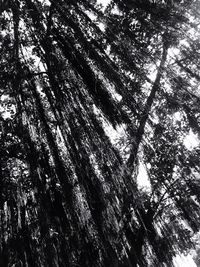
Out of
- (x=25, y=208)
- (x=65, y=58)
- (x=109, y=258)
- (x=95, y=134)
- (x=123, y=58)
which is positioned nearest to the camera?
(x=109, y=258)

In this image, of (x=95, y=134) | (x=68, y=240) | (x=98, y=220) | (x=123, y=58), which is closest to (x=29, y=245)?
(x=68, y=240)

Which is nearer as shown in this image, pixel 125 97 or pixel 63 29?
pixel 125 97

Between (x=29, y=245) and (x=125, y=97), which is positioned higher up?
(x=125, y=97)

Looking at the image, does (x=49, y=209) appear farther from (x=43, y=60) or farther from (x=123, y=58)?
(x=123, y=58)

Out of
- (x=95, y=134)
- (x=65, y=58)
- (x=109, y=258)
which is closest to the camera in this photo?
(x=109, y=258)

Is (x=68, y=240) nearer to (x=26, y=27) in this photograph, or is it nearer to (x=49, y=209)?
(x=49, y=209)

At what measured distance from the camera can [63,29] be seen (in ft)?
8.23

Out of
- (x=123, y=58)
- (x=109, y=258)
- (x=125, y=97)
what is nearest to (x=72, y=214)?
(x=109, y=258)

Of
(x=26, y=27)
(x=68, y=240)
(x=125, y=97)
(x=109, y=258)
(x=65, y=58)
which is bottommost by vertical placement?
(x=109, y=258)

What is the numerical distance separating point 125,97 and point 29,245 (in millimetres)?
1392

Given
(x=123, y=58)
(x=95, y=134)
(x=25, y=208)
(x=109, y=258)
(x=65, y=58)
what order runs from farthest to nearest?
1. (x=123, y=58)
2. (x=65, y=58)
3. (x=25, y=208)
4. (x=95, y=134)
5. (x=109, y=258)

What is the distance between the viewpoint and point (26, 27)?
7.71ft

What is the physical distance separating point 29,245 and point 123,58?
72.1 inches

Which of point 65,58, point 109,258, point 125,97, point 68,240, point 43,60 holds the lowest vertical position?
point 109,258
